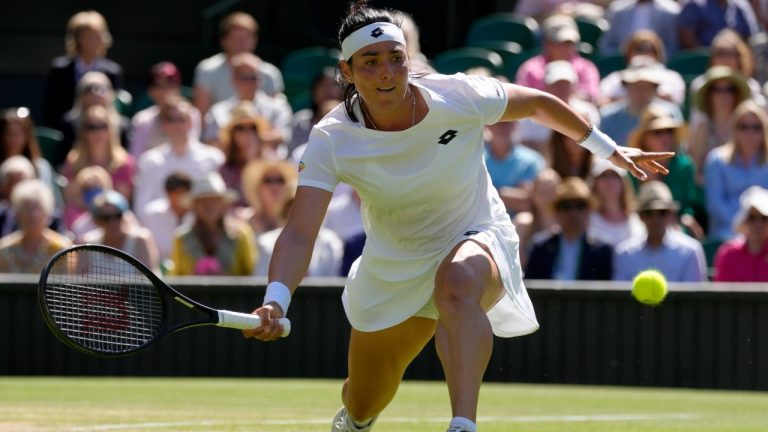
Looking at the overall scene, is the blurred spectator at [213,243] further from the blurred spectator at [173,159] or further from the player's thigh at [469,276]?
the player's thigh at [469,276]

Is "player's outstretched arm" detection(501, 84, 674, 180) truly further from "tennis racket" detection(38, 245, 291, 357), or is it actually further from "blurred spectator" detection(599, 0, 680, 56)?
"blurred spectator" detection(599, 0, 680, 56)

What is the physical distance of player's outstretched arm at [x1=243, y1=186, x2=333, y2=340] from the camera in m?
4.88

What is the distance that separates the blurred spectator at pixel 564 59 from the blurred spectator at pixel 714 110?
1159 millimetres

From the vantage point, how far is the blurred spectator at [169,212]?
37.0ft

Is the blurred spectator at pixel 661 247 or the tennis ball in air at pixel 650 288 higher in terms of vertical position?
the blurred spectator at pixel 661 247

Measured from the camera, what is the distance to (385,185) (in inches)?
212

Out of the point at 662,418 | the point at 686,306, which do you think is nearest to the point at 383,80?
the point at 662,418

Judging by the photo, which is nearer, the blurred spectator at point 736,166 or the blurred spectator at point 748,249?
the blurred spectator at point 748,249

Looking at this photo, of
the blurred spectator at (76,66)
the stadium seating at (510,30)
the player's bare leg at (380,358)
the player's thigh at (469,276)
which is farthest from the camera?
the stadium seating at (510,30)

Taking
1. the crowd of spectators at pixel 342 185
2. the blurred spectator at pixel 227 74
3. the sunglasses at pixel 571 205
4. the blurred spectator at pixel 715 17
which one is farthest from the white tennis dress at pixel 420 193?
Result: the blurred spectator at pixel 715 17

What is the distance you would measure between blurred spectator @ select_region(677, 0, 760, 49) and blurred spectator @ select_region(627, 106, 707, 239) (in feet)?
6.86

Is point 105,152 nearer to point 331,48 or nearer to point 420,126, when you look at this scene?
point 331,48

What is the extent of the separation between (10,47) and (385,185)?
11.1 m

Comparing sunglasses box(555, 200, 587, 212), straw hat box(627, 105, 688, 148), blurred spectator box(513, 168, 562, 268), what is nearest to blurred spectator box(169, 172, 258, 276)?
blurred spectator box(513, 168, 562, 268)
